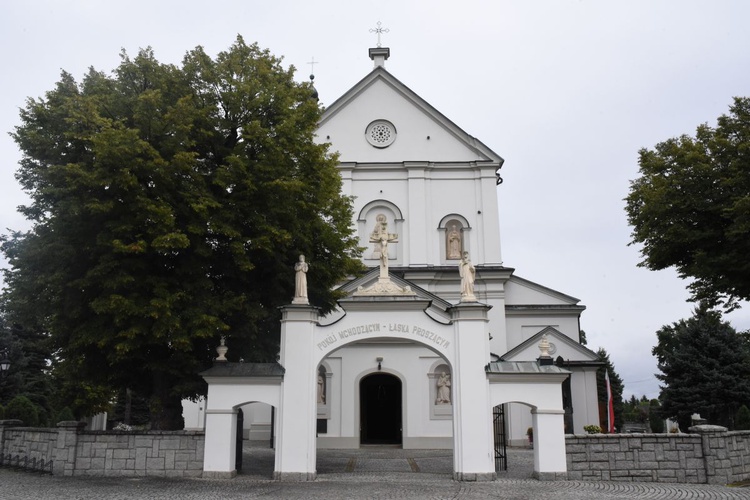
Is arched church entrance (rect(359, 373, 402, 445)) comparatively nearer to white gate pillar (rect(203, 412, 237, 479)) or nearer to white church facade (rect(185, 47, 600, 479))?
white church facade (rect(185, 47, 600, 479))

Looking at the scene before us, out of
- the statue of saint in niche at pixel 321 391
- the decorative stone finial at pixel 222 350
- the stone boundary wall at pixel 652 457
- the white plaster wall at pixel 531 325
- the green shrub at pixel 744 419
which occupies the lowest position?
the stone boundary wall at pixel 652 457

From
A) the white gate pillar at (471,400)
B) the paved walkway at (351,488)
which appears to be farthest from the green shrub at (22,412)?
the white gate pillar at (471,400)

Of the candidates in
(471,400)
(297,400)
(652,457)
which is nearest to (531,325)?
(652,457)

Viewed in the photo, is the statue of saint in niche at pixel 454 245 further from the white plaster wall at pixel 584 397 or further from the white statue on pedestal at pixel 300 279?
the white statue on pedestal at pixel 300 279

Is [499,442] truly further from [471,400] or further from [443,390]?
[443,390]

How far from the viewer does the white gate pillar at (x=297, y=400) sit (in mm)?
14930

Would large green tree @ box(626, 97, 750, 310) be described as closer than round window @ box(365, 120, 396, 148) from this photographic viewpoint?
Yes

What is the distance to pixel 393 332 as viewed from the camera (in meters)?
15.6

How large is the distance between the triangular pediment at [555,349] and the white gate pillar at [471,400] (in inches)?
456

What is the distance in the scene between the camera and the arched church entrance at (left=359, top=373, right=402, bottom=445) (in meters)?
26.7

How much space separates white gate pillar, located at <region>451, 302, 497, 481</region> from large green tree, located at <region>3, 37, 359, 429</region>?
14.5 feet

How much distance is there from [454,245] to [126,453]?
57.1ft

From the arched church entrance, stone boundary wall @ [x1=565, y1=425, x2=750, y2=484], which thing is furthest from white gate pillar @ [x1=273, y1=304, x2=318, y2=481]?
the arched church entrance

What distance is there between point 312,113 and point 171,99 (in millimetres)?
3663
